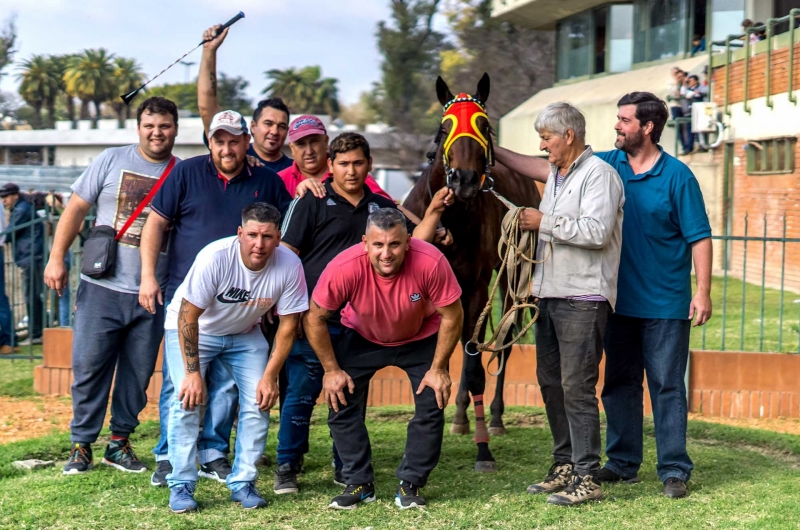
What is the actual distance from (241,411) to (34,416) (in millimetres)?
3380

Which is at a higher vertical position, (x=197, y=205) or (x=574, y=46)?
(x=574, y=46)

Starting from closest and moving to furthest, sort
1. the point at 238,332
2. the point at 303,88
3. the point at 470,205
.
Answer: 1. the point at 238,332
2. the point at 470,205
3. the point at 303,88

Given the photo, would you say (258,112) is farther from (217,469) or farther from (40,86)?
(40,86)

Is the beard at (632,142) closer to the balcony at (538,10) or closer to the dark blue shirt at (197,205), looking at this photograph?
the dark blue shirt at (197,205)

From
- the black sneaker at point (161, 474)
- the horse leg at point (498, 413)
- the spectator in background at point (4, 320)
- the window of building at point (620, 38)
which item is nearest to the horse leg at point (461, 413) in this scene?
the horse leg at point (498, 413)

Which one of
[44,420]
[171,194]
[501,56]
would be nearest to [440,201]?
[171,194]

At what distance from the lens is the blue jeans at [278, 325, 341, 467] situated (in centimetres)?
560

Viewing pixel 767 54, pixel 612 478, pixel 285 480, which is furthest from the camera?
pixel 767 54

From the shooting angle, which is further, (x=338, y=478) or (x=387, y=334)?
(x=338, y=478)

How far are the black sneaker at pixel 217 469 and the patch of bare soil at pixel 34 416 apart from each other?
2.11 m

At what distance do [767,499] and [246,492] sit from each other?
2776 mm

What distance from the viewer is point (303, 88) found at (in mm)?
83000

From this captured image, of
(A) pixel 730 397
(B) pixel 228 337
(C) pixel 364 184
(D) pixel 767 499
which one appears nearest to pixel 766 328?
(A) pixel 730 397

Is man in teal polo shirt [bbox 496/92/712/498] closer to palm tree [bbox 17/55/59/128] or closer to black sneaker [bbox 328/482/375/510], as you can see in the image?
black sneaker [bbox 328/482/375/510]
